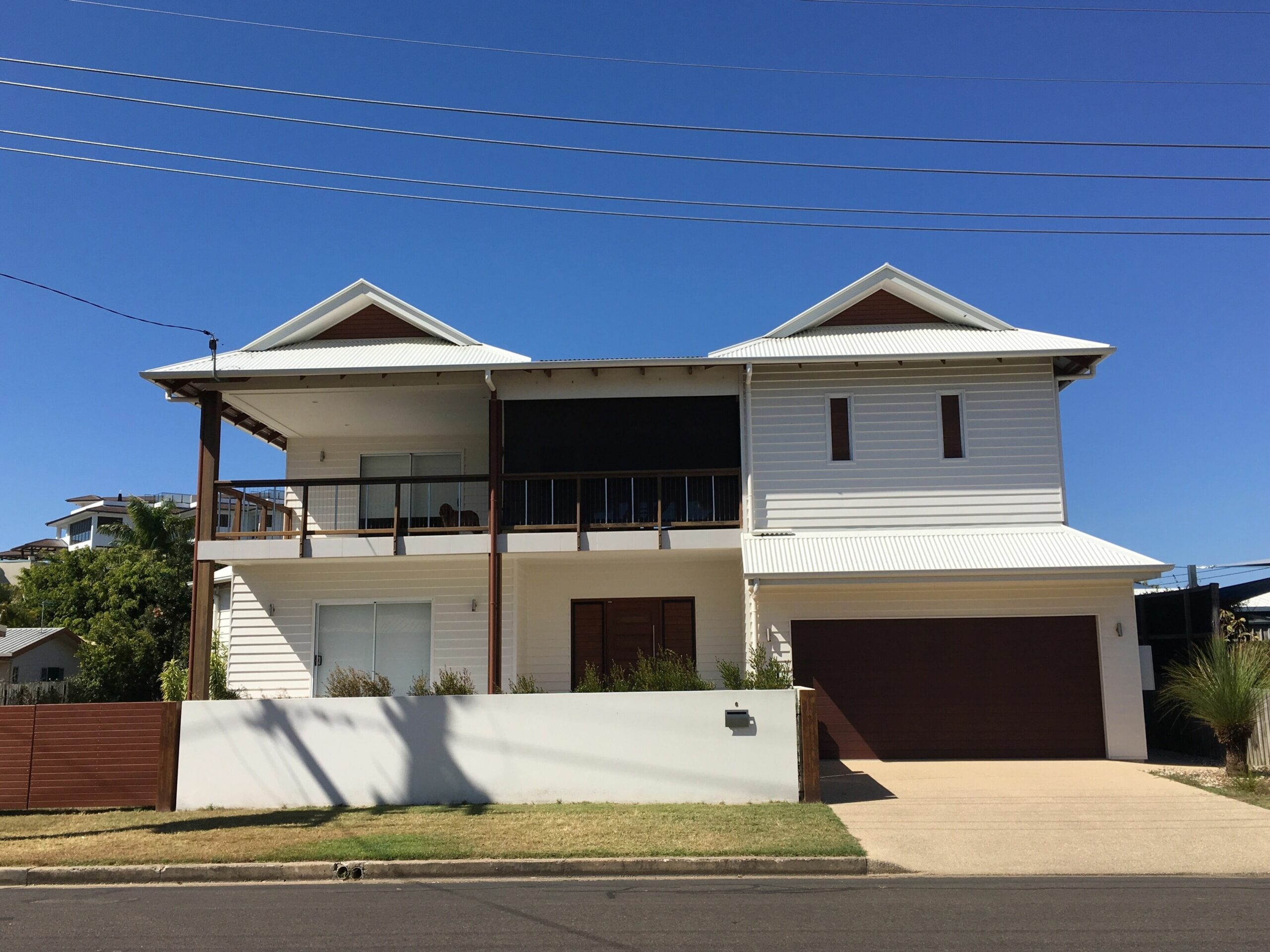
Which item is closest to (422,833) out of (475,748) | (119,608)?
(475,748)

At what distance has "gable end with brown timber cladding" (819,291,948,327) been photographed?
19.4 meters

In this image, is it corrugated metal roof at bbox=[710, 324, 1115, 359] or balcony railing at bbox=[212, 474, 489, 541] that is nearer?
corrugated metal roof at bbox=[710, 324, 1115, 359]

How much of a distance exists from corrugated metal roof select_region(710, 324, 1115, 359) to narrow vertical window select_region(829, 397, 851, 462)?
93 centimetres

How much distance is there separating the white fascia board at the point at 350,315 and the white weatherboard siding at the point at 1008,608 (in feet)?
25.2

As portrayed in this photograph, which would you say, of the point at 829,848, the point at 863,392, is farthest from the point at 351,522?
the point at 829,848

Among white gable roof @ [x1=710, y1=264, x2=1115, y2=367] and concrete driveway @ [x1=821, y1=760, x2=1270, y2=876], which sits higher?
white gable roof @ [x1=710, y1=264, x2=1115, y2=367]

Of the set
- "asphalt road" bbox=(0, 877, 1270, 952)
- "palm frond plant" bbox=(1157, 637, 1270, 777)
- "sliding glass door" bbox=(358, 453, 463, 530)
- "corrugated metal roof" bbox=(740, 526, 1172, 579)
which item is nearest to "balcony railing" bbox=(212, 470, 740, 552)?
"sliding glass door" bbox=(358, 453, 463, 530)

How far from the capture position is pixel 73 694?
2619 centimetres

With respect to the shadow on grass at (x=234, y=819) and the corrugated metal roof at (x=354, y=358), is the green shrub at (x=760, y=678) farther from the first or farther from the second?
the corrugated metal roof at (x=354, y=358)

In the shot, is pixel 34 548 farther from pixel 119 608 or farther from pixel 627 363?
pixel 627 363

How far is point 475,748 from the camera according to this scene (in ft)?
43.3

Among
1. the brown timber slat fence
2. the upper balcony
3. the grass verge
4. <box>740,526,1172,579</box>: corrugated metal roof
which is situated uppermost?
the upper balcony

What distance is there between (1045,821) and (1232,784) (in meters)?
3.56

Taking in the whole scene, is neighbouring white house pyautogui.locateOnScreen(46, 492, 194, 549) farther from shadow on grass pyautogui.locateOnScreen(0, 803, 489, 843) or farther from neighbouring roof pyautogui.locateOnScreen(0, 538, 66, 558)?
shadow on grass pyautogui.locateOnScreen(0, 803, 489, 843)
